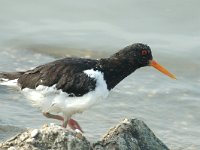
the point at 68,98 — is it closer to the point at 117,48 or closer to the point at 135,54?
the point at 135,54

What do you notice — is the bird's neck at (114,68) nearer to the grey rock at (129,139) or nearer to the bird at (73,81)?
the bird at (73,81)

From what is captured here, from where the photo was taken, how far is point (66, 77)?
255 inches

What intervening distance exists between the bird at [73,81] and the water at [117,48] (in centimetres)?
82

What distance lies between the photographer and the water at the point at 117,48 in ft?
Result: 27.5

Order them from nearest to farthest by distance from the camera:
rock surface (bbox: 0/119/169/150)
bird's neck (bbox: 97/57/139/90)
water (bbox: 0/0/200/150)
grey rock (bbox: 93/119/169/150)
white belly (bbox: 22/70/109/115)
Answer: rock surface (bbox: 0/119/169/150) → grey rock (bbox: 93/119/169/150) → white belly (bbox: 22/70/109/115) → bird's neck (bbox: 97/57/139/90) → water (bbox: 0/0/200/150)

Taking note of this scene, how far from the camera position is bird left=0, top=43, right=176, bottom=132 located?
20.8 feet

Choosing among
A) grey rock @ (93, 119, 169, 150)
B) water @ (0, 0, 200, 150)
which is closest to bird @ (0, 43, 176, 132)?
grey rock @ (93, 119, 169, 150)

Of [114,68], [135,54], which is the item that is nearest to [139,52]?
[135,54]

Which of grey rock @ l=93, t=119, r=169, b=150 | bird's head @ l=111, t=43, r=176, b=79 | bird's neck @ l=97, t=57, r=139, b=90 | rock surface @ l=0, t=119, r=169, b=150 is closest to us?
rock surface @ l=0, t=119, r=169, b=150

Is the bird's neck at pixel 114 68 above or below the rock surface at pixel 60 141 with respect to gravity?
above

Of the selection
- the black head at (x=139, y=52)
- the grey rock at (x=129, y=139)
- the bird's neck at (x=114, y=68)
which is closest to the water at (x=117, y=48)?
the bird's neck at (x=114, y=68)

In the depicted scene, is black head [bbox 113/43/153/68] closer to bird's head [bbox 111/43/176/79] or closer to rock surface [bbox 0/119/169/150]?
bird's head [bbox 111/43/176/79]

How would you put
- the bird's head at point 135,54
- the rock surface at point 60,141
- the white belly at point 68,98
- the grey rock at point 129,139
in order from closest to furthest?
the rock surface at point 60,141, the grey rock at point 129,139, the white belly at point 68,98, the bird's head at point 135,54

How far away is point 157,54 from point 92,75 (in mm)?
4511
